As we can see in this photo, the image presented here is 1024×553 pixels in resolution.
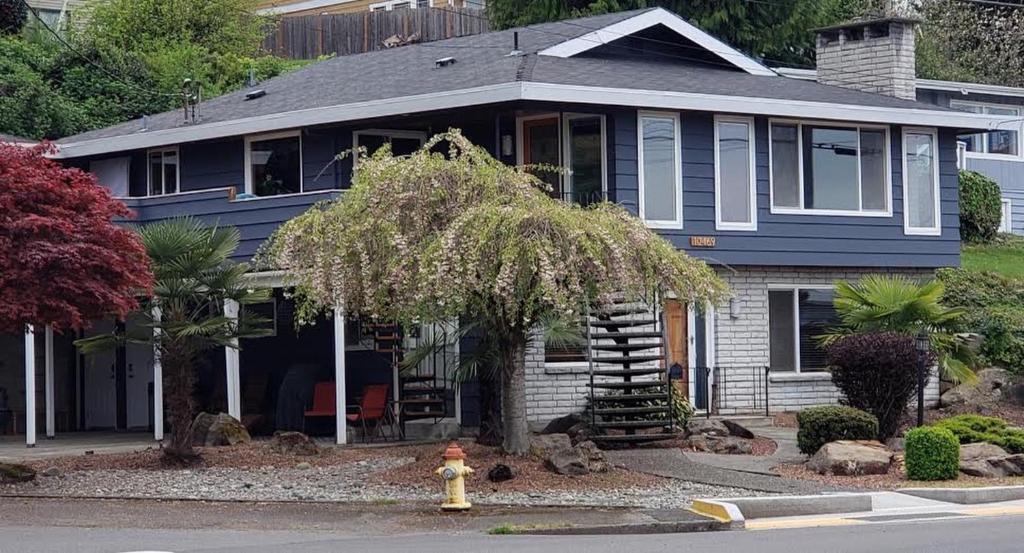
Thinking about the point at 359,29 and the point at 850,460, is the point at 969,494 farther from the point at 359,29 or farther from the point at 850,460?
the point at 359,29

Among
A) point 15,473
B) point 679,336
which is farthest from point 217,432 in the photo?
point 679,336

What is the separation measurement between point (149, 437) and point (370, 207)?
34.4 feet

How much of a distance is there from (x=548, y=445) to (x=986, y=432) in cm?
576

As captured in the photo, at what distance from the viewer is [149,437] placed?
2747 centimetres

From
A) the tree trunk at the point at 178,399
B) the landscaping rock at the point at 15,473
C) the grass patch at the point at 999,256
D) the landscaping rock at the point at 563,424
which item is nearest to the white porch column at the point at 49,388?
the tree trunk at the point at 178,399

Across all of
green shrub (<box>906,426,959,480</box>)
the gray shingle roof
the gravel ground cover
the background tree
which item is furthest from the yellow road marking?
the background tree

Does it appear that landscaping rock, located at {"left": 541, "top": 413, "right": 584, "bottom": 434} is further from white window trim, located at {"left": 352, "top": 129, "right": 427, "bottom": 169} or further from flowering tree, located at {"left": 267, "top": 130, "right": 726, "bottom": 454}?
white window trim, located at {"left": 352, "top": 129, "right": 427, "bottom": 169}

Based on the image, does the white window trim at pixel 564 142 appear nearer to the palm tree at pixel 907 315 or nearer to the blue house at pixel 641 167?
the blue house at pixel 641 167

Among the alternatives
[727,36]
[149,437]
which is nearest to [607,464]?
[149,437]

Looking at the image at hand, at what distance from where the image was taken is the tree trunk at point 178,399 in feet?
69.1

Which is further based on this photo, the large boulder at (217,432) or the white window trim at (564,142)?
the white window trim at (564,142)

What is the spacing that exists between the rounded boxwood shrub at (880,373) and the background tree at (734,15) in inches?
773

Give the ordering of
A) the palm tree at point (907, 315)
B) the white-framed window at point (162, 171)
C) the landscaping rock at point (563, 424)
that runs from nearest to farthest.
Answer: the landscaping rock at point (563, 424) → the palm tree at point (907, 315) → the white-framed window at point (162, 171)

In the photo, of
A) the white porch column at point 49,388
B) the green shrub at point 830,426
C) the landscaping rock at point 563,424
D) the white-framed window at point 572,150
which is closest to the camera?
the green shrub at point 830,426
